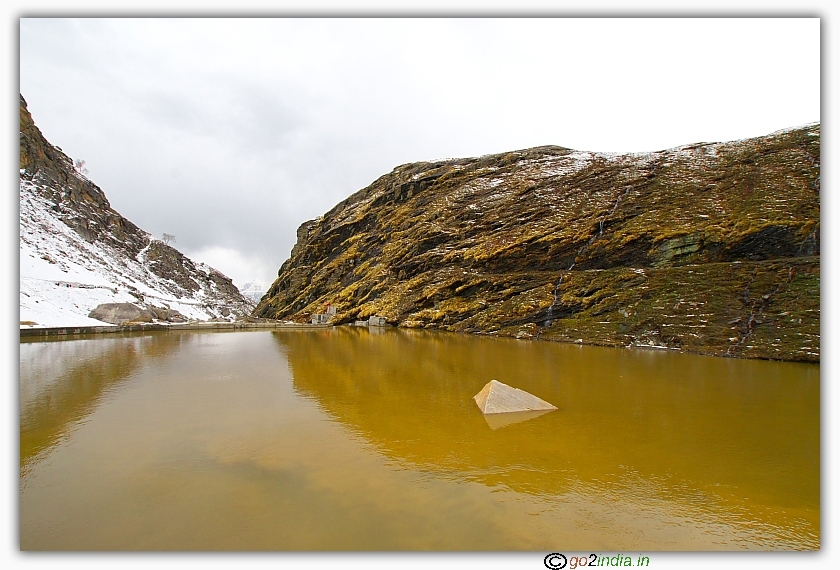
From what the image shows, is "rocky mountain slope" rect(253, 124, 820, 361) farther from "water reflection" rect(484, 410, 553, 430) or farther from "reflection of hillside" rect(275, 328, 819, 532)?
"water reflection" rect(484, 410, 553, 430)

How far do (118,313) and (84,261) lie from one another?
4599 cm

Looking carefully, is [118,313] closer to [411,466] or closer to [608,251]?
[411,466]

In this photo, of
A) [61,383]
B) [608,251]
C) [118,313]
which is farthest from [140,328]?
[608,251]

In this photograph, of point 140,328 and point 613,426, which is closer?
point 613,426

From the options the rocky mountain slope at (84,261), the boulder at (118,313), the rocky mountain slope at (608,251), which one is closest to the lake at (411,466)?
the rocky mountain slope at (608,251)

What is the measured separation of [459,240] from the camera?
63656 millimetres

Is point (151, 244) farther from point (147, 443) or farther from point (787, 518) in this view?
point (787, 518)

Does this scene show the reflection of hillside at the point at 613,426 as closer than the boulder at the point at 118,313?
Yes

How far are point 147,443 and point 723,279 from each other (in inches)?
1523

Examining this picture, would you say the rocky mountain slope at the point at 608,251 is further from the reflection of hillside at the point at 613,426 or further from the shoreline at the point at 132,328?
the shoreline at the point at 132,328

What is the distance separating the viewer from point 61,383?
47.3 ft

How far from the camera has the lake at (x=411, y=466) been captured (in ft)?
17.5

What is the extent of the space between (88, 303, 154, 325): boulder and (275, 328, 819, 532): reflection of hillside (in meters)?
39.8

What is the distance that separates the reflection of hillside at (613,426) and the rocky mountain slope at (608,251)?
10526mm
